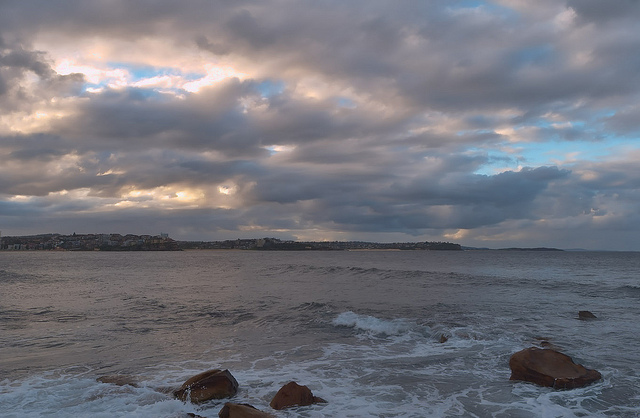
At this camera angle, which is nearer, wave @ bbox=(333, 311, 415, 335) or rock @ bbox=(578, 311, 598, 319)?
wave @ bbox=(333, 311, 415, 335)

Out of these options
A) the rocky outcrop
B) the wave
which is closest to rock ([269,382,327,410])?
the wave

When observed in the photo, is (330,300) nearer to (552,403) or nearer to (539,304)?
(539,304)

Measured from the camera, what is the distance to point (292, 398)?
31.0 feet

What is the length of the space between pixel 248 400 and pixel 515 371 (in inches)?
279

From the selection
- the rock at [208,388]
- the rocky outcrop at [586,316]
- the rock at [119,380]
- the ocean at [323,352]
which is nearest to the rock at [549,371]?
the ocean at [323,352]

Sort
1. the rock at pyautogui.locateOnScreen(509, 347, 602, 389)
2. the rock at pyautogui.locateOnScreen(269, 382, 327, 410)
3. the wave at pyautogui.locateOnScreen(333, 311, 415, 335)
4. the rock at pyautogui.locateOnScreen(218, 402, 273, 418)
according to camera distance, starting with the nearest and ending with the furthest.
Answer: the rock at pyautogui.locateOnScreen(218, 402, 273, 418) < the rock at pyautogui.locateOnScreen(269, 382, 327, 410) < the rock at pyautogui.locateOnScreen(509, 347, 602, 389) < the wave at pyautogui.locateOnScreen(333, 311, 415, 335)

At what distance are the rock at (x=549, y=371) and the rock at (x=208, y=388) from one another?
7425 millimetres

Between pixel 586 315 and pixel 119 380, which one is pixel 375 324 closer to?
pixel 586 315

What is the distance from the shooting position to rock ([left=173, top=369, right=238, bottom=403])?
380 inches

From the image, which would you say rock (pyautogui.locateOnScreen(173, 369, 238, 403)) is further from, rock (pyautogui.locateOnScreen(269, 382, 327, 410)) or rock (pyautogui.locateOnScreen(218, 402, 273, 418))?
rock (pyautogui.locateOnScreen(218, 402, 273, 418))

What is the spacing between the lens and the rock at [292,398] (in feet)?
30.8

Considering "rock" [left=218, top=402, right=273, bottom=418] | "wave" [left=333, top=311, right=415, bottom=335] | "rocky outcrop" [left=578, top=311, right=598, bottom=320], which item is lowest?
"wave" [left=333, top=311, right=415, bottom=335]

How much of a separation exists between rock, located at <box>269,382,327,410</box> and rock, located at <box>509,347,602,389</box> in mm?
5614

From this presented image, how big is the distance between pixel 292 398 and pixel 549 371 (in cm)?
676
